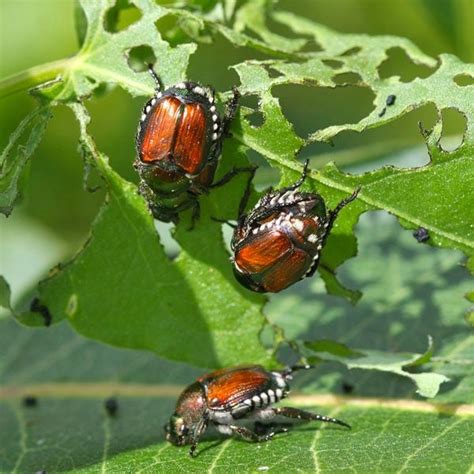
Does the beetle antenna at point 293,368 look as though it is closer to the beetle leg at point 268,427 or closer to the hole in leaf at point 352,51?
the beetle leg at point 268,427

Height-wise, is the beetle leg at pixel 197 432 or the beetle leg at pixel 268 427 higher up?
the beetle leg at pixel 197 432

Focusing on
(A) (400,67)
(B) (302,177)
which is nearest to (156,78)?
(B) (302,177)

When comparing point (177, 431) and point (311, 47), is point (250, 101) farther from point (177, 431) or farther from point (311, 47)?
point (177, 431)

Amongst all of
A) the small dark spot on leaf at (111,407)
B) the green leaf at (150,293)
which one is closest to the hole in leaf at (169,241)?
the green leaf at (150,293)

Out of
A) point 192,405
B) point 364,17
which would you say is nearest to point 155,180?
point 192,405

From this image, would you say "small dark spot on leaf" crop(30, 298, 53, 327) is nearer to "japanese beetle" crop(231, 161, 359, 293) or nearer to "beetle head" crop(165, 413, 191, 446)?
"beetle head" crop(165, 413, 191, 446)

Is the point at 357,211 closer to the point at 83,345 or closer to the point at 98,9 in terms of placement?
the point at 98,9

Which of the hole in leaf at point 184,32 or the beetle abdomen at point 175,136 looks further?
the hole in leaf at point 184,32
